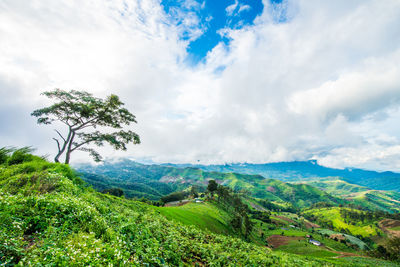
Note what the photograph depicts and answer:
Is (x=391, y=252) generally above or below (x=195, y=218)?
below

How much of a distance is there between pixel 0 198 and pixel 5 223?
1473mm

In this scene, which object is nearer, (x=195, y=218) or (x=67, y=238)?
(x=67, y=238)

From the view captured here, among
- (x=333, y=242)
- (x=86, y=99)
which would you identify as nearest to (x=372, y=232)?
(x=333, y=242)

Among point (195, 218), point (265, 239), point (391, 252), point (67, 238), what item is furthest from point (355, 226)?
point (67, 238)

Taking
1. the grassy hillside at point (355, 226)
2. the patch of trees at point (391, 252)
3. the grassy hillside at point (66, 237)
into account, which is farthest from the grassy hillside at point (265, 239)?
the grassy hillside at point (355, 226)

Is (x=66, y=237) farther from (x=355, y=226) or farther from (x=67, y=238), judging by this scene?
(x=355, y=226)

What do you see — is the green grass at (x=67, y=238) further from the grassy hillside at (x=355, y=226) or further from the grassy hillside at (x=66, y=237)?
the grassy hillside at (x=355, y=226)

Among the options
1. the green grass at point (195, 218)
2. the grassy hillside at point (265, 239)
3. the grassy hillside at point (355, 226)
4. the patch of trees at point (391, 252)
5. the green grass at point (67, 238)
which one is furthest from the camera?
the grassy hillside at point (355, 226)

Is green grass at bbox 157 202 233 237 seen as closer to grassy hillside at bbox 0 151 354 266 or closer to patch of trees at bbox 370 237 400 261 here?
grassy hillside at bbox 0 151 354 266

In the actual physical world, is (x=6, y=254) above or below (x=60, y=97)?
below

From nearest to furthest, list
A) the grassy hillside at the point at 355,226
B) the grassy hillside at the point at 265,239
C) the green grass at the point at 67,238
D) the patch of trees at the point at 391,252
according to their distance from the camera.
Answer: the green grass at the point at 67,238, the grassy hillside at the point at 265,239, the patch of trees at the point at 391,252, the grassy hillside at the point at 355,226

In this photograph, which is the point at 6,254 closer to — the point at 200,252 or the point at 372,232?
the point at 200,252

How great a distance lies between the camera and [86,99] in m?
20.9

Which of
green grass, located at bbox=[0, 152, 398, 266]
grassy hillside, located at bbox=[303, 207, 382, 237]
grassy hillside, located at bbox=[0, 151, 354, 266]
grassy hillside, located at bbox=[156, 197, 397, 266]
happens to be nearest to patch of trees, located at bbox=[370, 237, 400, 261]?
grassy hillside, located at bbox=[156, 197, 397, 266]
